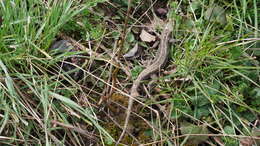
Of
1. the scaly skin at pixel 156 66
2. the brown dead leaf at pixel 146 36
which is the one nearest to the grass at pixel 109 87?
the scaly skin at pixel 156 66

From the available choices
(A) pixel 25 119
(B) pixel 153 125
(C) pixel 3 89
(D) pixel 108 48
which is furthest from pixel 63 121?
(D) pixel 108 48

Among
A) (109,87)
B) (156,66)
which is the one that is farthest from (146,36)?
(109,87)

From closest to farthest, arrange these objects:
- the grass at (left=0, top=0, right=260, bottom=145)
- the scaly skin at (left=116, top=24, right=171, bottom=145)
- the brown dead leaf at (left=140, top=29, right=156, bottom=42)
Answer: the grass at (left=0, top=0, right=260, bottom=145) < the scaly skin at (left=116, top=24, right=171, bottom=145) < the brown dead leaf at (left=140, top=29, right=156, bottom=42)

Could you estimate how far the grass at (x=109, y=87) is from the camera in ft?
7.75

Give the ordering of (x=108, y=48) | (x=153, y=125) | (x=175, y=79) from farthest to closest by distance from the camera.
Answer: (x=108, y=48), (x=175, y=79), (x=153, y=125)

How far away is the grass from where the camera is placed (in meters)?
2.36

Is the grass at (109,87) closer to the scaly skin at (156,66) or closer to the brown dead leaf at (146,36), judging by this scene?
the scaly skin at (156,66)

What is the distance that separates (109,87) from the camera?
264cm

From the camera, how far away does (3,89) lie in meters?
2.31

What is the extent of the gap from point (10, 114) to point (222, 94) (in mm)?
1342

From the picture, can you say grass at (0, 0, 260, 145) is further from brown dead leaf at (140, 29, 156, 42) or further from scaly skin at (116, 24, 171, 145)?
brown dead leaf at (140, 29, 156, 42)

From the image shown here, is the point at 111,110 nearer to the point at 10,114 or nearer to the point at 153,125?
the point at 153,125

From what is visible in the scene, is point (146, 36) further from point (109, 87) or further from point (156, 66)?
point (109, 87)

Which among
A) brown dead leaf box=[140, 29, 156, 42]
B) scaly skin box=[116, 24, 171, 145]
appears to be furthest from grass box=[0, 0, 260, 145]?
brown dead leaf box=[140, 29, 156, 42]
